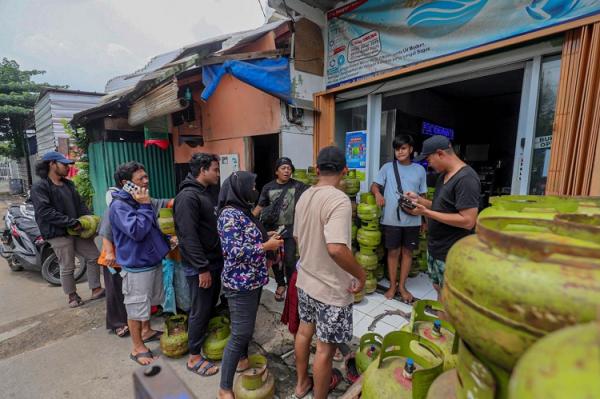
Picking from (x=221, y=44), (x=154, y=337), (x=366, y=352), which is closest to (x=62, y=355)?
(x=154, y=337)

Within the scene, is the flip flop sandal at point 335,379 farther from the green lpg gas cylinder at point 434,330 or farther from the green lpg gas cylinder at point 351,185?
the green lpg gas cylinder at point 351,185

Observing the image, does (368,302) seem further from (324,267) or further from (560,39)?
(560,39)

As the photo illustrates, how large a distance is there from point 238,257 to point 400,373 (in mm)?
1298

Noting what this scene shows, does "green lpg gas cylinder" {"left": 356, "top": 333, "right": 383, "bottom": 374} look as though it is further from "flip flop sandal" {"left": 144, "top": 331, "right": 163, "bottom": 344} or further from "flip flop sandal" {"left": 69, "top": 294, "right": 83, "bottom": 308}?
"flip flop sandal" {"left": 69, "top": 294, "right": 83, "bottom": 308}

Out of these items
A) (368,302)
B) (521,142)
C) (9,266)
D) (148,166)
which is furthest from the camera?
(148,166)

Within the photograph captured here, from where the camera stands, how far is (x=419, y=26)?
10.4 feet

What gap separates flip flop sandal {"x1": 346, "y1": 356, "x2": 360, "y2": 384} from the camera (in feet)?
7.29

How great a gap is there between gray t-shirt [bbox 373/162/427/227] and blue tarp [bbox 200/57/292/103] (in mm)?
1917

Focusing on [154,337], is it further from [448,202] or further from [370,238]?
[448,202]

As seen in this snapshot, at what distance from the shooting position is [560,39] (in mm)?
2400

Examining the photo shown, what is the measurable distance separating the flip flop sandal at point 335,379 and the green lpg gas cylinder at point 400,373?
1.18 m

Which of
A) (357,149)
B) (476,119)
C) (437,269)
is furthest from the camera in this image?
(476,119)

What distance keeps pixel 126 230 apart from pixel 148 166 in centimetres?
527

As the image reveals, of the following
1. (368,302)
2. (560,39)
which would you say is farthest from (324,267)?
(560,39)
